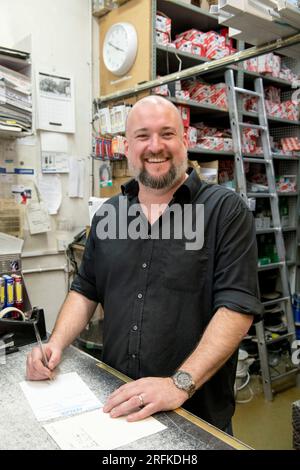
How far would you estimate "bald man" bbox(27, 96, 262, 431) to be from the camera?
1.04 m

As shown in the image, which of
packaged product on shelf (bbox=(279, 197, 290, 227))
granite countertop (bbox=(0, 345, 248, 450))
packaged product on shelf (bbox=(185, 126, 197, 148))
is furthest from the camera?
packaged product on shelf (bbox=(279, 197, 290, 227))

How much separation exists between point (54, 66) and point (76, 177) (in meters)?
0.75

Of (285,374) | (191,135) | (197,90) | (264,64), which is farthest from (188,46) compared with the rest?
(285,374)

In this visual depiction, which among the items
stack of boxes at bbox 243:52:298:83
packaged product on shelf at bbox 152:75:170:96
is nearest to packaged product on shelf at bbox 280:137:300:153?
stack of boxes at bbox 243:52:298:83

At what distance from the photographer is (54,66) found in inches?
102

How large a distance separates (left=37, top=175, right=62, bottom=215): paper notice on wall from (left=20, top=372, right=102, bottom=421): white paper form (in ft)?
5.39

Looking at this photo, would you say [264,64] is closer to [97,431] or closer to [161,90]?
[161,90]

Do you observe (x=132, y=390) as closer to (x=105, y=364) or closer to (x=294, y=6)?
(x=105, y=364)

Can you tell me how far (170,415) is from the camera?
3.01 ft

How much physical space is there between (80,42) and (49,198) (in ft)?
3.73

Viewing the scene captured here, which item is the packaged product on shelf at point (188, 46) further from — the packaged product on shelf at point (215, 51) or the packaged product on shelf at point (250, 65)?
the packaged product on shelf at point (250, 65)

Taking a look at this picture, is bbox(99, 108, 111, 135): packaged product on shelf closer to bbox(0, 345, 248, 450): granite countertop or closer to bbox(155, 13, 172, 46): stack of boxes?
bbox(155, 13, 172, 46): stack of boxes

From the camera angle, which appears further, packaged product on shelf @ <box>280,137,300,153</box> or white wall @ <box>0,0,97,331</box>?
packaged product on shelf @ <box>280,137,300,153</box>

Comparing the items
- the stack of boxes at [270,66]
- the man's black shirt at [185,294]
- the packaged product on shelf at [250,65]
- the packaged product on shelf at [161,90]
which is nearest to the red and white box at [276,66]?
the stack of boxes at [270,66]
